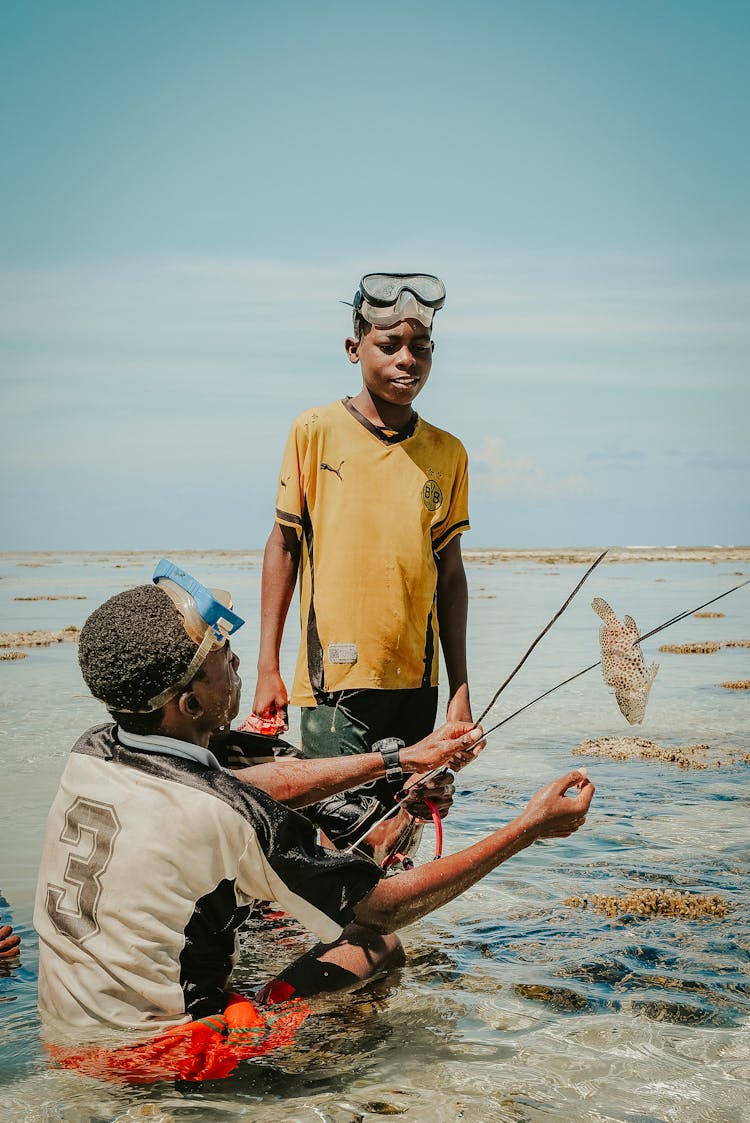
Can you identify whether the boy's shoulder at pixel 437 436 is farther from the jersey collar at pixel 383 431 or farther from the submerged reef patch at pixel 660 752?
the submerged reef patch at pixel 660 752

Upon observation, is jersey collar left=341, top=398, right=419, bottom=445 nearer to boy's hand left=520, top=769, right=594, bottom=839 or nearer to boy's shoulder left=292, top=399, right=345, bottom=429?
boy's shoulder left=292, top=399, right=345, bottom=429

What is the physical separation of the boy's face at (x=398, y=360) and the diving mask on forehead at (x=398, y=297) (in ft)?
0.10

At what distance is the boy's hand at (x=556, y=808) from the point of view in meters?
3.10

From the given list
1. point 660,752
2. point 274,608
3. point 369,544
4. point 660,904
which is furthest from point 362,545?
point 660,752

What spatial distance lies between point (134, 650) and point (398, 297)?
2.07 meters

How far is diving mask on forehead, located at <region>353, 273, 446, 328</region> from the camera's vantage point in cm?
417

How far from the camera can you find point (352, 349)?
4.43 m

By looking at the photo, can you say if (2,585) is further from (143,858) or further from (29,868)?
(143,858)

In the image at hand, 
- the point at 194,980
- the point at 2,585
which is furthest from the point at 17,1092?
the point at 2,585

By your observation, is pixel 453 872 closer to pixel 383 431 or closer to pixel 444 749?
pixel 444 749

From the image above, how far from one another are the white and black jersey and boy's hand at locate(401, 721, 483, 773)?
495 mm

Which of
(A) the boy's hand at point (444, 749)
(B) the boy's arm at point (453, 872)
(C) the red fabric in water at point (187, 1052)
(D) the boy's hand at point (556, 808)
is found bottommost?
(C) the red fabric in water at point (187, 1052)

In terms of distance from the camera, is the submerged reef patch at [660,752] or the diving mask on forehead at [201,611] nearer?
the diving mask on forehead at [201,611]

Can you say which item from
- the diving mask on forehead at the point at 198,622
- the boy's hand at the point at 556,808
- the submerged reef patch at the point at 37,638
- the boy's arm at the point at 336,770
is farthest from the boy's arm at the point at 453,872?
the submerged reef patch at the point at 37,638
